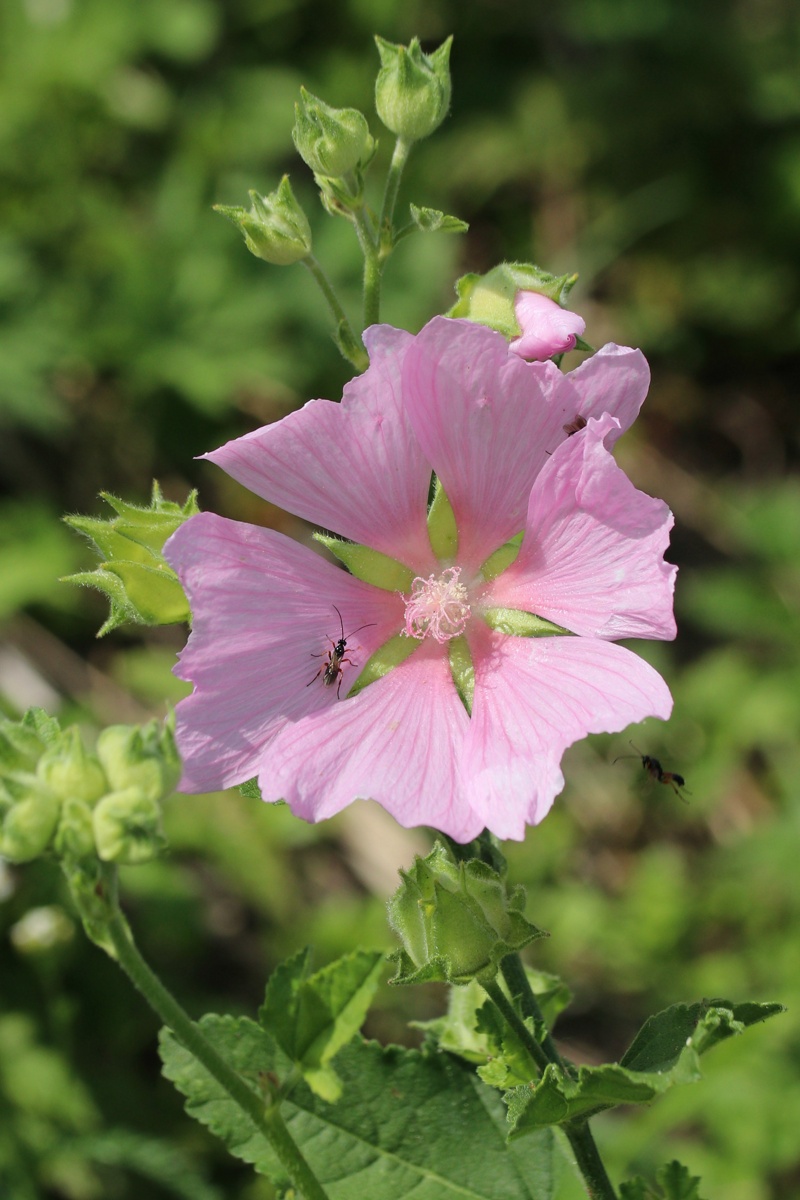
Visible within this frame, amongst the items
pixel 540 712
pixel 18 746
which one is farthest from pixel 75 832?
pixel 540 712

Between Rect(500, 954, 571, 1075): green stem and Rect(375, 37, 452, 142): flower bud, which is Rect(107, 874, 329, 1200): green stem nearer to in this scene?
Rect(500, 954, 571, 1075): green stem

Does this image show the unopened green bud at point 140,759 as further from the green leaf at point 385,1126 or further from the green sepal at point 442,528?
the green sepal at point 442,528

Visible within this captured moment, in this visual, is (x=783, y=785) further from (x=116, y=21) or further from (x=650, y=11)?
(x=116, y=21)

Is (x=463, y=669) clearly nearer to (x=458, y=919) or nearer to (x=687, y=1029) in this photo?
(x=458, y=919)

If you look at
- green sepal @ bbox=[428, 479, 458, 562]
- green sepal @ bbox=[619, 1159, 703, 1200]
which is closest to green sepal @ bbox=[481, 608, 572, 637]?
green sepal @ bbox=[428, 479, 458, 562]

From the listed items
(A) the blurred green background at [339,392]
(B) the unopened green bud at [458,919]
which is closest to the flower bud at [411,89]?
(B) the unopened green bud at [458,919]

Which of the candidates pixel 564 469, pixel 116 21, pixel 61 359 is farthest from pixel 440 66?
pixel 116 21
